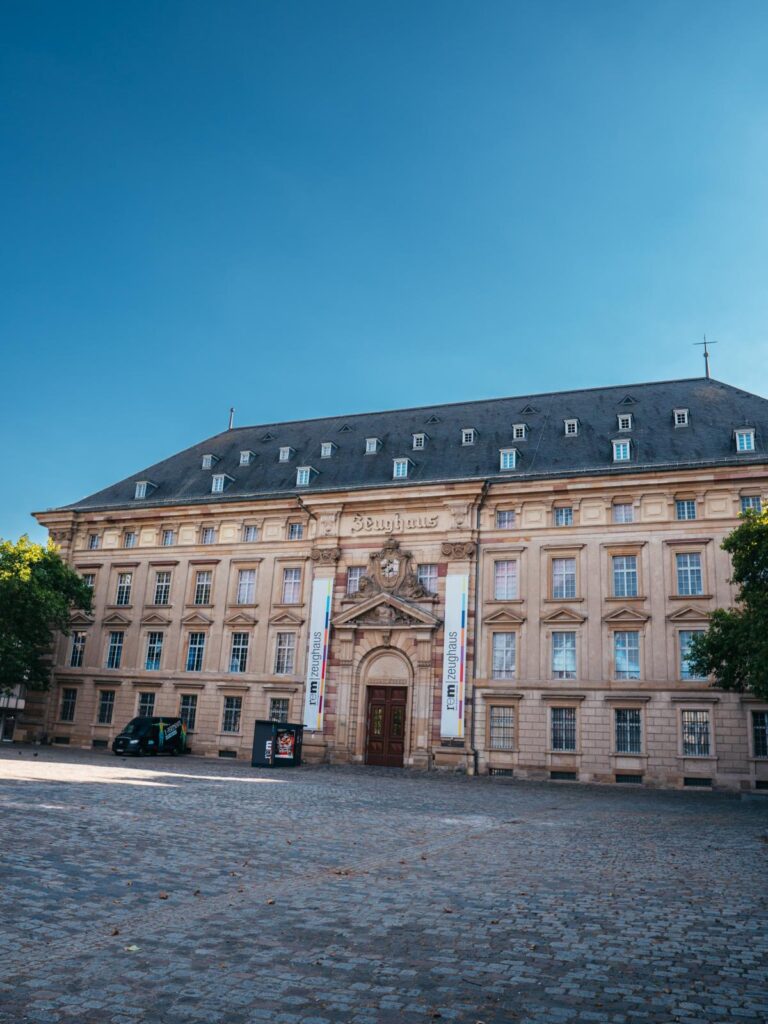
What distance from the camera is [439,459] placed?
43.7 metres

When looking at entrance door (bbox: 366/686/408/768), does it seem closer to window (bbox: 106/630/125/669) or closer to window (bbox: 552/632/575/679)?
window (bbox: 552/632/575/679)

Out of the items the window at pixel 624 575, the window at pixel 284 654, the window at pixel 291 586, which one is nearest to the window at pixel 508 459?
the window at pixel 624 575

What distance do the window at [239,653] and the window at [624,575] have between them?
18710 mm

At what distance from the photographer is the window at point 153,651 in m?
44.8

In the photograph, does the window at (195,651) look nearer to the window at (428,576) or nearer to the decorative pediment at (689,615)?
the window at (428,576)

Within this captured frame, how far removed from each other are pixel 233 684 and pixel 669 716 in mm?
20976

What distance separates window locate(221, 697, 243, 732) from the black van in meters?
2.10

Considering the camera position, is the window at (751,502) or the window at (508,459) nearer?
the window at (751,502)

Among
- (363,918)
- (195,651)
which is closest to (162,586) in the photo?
(195,651)

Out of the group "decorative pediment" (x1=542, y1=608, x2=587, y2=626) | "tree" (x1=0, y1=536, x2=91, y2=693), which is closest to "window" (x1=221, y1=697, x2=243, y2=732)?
"tree" (x1=0, y1=536, x2=91, y2=693)

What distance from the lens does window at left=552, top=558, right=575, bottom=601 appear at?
125 ft

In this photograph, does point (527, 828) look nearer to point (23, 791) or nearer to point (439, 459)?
point (23, 791)

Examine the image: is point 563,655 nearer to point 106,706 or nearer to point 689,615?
point 689,615

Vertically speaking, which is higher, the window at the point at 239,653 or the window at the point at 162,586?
the window at the point at 162,586
